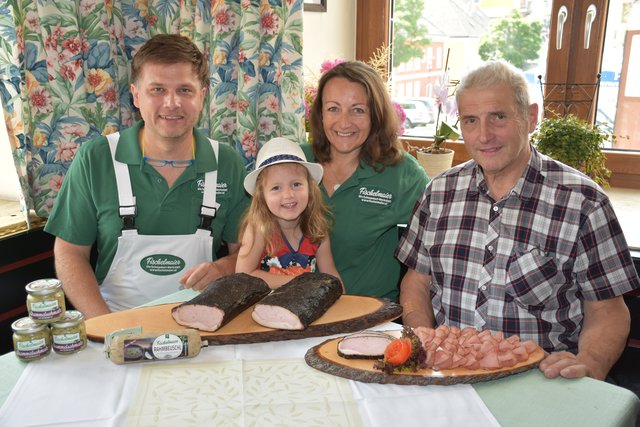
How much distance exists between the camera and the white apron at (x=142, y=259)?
207 cm

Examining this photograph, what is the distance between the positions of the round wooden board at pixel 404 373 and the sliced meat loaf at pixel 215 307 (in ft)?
0.89

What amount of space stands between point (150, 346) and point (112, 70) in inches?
66.4

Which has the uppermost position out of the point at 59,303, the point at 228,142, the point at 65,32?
the point at 65,32

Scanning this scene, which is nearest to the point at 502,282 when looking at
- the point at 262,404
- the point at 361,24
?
the point at 262,404

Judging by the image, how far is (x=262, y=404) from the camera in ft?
3.80

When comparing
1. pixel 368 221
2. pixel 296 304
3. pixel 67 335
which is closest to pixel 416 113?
pixel 368 221

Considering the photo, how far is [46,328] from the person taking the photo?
1349 mm

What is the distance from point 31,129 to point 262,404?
189 centimetres

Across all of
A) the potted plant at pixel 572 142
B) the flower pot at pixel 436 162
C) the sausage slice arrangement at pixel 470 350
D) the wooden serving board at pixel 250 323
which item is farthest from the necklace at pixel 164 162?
the potted plant at pixel 572 142

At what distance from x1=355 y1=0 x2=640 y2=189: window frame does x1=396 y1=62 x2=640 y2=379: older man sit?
1.17 metres

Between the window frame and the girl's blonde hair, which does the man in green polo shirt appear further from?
the window frame

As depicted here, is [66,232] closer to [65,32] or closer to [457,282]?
[65,32]

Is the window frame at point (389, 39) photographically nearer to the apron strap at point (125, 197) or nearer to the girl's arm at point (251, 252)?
the girl's arm at point (251, 252)

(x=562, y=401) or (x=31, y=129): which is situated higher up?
(x=31, y=129)
